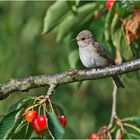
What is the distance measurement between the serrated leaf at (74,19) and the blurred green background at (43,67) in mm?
2791

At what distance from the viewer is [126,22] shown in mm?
5758

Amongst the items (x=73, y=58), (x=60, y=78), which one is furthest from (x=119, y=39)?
(x=60, y=78)

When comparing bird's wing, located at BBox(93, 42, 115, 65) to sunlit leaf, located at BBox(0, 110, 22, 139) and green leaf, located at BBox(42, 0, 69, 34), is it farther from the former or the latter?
sunlit leaf, located at BBox(0, 110, 22, 139)

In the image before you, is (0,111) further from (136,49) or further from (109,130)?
(109,130)

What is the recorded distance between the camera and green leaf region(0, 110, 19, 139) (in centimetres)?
407

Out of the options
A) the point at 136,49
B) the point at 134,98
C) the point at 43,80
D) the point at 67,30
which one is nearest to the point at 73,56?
the point at 67,30

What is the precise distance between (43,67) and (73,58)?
3772 mm

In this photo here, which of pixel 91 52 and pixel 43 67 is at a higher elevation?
pixel 43 67

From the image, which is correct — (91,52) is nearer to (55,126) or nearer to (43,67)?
(43,67)

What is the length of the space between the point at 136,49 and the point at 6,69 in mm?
3961

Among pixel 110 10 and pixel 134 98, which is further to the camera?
pixel 134 98

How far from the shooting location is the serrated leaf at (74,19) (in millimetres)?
6246

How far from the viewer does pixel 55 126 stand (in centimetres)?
405

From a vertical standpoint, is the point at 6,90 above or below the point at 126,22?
below
